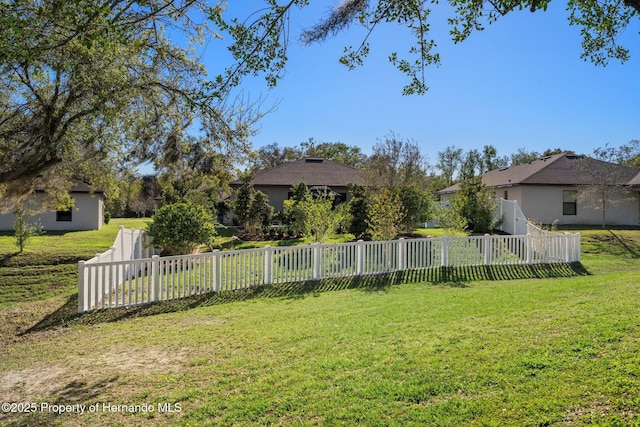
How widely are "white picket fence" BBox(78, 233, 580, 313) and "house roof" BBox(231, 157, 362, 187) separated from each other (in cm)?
1502

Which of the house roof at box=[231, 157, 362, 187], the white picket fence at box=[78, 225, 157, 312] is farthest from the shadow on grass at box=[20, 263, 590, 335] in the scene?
the house roof at box=[231, 157, 362, 187]

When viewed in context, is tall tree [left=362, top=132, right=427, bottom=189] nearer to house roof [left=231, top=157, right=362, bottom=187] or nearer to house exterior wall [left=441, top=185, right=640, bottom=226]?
house roof [left=231, top=157, right=362, bottom=187]

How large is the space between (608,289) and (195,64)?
31.3 feet

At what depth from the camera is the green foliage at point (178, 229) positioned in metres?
12.6

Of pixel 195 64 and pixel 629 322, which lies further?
pixel 195 64

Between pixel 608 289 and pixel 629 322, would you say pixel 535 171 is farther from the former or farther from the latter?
pixel 629 322

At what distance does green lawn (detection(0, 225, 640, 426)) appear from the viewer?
3.15m

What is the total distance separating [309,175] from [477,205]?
13253 millimetres

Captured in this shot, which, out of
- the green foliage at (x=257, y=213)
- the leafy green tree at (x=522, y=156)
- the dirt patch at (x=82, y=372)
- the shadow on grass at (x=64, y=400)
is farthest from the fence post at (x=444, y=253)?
the leafy green tree at (x=522, y=156)

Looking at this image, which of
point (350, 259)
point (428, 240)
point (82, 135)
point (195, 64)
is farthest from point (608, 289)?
point (82, 135)

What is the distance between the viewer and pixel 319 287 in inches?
383

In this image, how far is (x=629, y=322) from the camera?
4535mm

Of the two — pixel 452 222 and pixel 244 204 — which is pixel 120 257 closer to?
pixel 244 204

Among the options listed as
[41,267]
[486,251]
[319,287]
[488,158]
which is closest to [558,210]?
[486,251]
